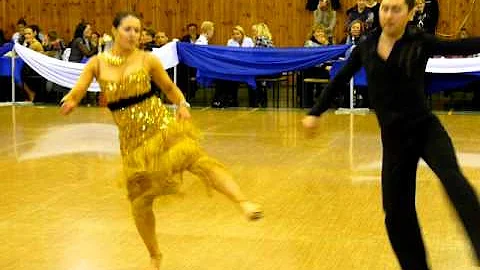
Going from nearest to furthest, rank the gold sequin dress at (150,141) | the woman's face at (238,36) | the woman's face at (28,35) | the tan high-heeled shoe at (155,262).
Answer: the gold sequin dress at (150,141)
the tan high-heeled shoe at (155,262)
the woman's face at (238,36)
the woman's face at (28,35)

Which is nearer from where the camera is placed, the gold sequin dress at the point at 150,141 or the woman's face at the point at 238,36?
the gold sequin dress at the point at 150,141

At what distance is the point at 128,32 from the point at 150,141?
25.2 inches

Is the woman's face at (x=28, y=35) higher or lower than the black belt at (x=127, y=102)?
higher

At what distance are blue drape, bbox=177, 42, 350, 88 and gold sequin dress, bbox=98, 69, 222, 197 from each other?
9273 mm

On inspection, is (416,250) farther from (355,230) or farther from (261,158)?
(261,158)

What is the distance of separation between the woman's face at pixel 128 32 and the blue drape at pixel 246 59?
9.26 meters

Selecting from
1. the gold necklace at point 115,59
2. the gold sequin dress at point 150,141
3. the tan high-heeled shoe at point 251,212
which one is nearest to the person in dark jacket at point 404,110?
the tan high-heeled shoe at point 251,212

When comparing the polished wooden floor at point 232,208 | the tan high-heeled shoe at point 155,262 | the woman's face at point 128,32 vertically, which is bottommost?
the polished wooden floor at point 232,208

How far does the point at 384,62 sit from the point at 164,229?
2.68 m

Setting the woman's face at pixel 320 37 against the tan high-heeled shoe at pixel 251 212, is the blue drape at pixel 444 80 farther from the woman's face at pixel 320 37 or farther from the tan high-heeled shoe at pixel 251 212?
the tan high-heeled shoe at pixel 251 212

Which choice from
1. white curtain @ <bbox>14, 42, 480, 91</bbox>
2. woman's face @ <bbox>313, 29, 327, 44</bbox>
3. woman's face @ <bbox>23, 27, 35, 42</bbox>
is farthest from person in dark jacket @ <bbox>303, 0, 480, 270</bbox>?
woman's face @ <bbox>23, 27, 35, 42</bbox>

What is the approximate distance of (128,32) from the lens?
4875 millimetres

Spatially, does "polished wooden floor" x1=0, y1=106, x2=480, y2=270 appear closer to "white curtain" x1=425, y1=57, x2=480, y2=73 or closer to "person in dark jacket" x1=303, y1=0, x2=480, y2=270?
"person in dark jacket" x1=303, y1=0, x2=480, y2=270

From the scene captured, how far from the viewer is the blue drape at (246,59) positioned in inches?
555
